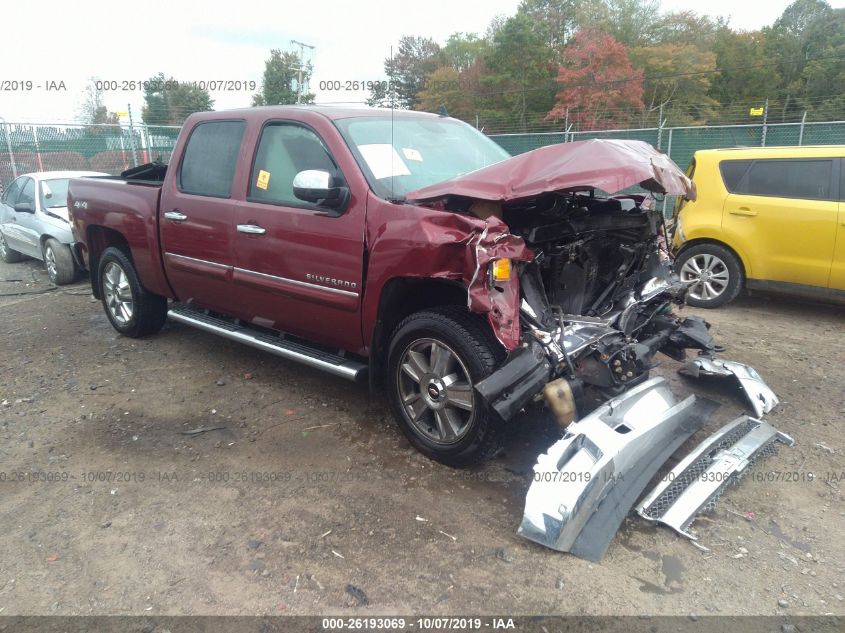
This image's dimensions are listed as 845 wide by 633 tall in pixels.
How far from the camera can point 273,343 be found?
4.21 meters

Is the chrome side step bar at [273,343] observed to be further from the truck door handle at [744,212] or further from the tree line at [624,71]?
the tree line at [624,71]

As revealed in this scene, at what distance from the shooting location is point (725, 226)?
644 cm

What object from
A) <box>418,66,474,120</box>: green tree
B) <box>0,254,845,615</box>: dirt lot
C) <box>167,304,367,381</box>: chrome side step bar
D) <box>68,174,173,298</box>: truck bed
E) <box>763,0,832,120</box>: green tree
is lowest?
<box>0,254,845,615</box>: dirt lot

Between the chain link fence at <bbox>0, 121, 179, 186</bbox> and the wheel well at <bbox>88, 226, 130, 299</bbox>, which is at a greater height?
the chain link fence at <bbox>0, 121, 179, 186</bbox>

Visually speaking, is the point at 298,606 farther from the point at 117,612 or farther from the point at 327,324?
the point at 327,324

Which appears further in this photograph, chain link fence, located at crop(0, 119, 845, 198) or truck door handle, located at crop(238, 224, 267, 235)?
chain link fence, located at crop(0, 119, 845, 198)

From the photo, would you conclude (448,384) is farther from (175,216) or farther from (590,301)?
(175,216)

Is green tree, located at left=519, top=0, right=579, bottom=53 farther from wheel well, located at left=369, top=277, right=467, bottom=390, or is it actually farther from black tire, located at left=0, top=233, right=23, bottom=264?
wheel well, located at left=369, top=277, right=467, bottom=390

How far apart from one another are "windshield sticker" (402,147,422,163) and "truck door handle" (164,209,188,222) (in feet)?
6.03

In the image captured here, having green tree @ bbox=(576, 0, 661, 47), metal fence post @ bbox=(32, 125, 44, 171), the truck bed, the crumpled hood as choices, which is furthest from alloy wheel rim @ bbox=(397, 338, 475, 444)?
green tree @ bbox=(576, 0, 661, 47)

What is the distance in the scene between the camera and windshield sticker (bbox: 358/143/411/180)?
11.8 ft

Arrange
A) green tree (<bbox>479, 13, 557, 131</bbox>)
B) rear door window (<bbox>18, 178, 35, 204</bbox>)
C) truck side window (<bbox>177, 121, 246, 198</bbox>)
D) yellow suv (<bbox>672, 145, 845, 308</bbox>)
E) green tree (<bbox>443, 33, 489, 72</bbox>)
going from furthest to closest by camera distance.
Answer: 1. green tree (<bbox>443, 33, 489, 72</bbox>)
2. green tree (<bbox>479, 13, 557, 131</bbox>)
3. rear door window (<bbox>18, 178, 35, 204</bbox>)
4. yellow suv (<bbox>672, 145, 845, 308</bbox>)
5. truck side window (<bbox>177, 121, 246, 198</bbox>)

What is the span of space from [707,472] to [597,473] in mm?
795

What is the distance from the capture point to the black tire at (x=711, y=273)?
6.48 m
